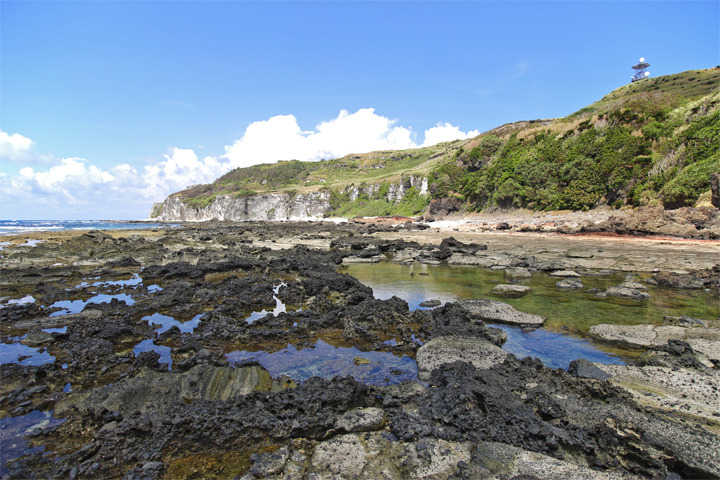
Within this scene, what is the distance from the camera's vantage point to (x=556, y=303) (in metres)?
9.89

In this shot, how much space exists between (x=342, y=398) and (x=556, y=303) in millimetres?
8348

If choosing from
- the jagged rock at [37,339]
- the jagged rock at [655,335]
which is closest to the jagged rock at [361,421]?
the jagged rock at [655,335]

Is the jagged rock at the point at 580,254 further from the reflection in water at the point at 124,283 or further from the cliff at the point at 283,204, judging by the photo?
the cliff at the point at 283,204

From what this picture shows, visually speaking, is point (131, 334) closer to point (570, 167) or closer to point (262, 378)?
point (262, 378)

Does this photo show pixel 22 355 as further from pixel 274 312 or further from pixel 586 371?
pixel 586 371

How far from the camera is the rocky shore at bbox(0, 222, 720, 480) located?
337cm

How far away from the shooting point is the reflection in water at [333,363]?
5.73 metres

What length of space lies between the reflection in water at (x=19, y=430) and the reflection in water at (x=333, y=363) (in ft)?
8.82

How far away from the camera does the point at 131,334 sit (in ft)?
24.0

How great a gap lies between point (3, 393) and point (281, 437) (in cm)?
468

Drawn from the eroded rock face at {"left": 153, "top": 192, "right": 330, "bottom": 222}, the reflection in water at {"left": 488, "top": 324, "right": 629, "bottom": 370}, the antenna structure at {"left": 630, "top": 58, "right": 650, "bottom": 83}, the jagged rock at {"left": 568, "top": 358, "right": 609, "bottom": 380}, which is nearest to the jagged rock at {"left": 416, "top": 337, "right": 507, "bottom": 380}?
the reflection in water at {"left": 488, "top": 324, "right": 629, "bottom": 370}

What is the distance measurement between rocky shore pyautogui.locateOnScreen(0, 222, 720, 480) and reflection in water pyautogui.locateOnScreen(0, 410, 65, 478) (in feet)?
0.08

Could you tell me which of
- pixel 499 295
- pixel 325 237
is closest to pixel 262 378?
pixel 499 295

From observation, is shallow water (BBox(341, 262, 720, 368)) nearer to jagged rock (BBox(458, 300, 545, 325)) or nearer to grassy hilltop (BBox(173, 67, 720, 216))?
jagged rock (BBox(458, 300, 545, 325))
